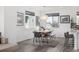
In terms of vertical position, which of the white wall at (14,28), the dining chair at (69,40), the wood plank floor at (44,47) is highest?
the white wall at (14,28)

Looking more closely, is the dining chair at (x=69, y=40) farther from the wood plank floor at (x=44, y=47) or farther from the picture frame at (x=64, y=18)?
the picture frame at (x=64, y=18)

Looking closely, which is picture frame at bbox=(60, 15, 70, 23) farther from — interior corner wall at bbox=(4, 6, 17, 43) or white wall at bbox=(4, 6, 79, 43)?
interior corner wall at bbox=(4, 6, 17, 43)

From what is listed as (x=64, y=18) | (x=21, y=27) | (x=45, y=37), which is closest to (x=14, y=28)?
(x=21, y=27)

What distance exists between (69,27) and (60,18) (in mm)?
244

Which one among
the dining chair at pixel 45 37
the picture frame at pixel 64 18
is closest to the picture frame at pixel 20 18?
the dining chair at pixel 45 37

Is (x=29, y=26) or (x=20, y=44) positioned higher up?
(x=29, y=26)

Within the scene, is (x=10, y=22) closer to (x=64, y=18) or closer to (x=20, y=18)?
(x=20, y=18)

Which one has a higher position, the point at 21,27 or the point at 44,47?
the point at 21,27

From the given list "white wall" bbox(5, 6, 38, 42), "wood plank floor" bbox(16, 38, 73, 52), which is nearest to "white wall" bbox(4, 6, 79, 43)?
"white wall" bbox(5, 6, 38, 42)
